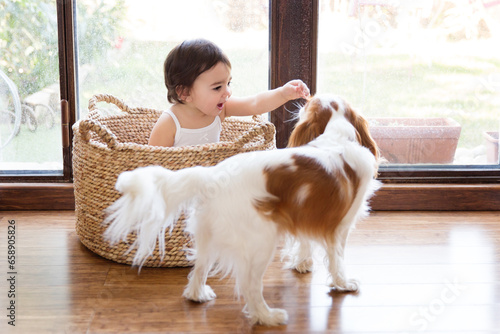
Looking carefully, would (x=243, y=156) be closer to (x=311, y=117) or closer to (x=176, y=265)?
(x=311, y=117)

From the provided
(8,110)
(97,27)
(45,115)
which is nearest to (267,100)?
(97,27)

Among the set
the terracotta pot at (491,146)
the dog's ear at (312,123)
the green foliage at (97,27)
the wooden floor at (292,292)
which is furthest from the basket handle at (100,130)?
the terracotta pot at (491,146)

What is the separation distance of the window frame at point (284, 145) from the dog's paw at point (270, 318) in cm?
96

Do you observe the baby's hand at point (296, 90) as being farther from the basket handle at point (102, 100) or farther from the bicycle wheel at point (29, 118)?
the bicycle wheel at point (29, 118)

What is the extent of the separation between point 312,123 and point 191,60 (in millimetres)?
511

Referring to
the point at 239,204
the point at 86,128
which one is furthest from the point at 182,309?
the point at 86,128

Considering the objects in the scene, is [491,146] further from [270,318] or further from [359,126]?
[270,318]

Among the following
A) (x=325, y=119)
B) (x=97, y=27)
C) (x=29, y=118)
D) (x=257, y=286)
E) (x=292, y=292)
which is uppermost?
(x=97, y=27)

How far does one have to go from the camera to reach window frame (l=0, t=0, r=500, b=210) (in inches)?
86.0

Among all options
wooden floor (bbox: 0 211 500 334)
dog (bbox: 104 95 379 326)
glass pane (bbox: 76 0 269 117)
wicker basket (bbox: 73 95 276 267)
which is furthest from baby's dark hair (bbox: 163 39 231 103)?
wooden floor (bbox: 0 211 500 334)

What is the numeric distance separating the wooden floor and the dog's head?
421 mm

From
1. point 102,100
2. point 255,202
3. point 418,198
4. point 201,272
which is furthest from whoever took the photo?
point 418,198

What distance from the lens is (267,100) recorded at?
6.40ft

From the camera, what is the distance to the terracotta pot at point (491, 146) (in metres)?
2.34
